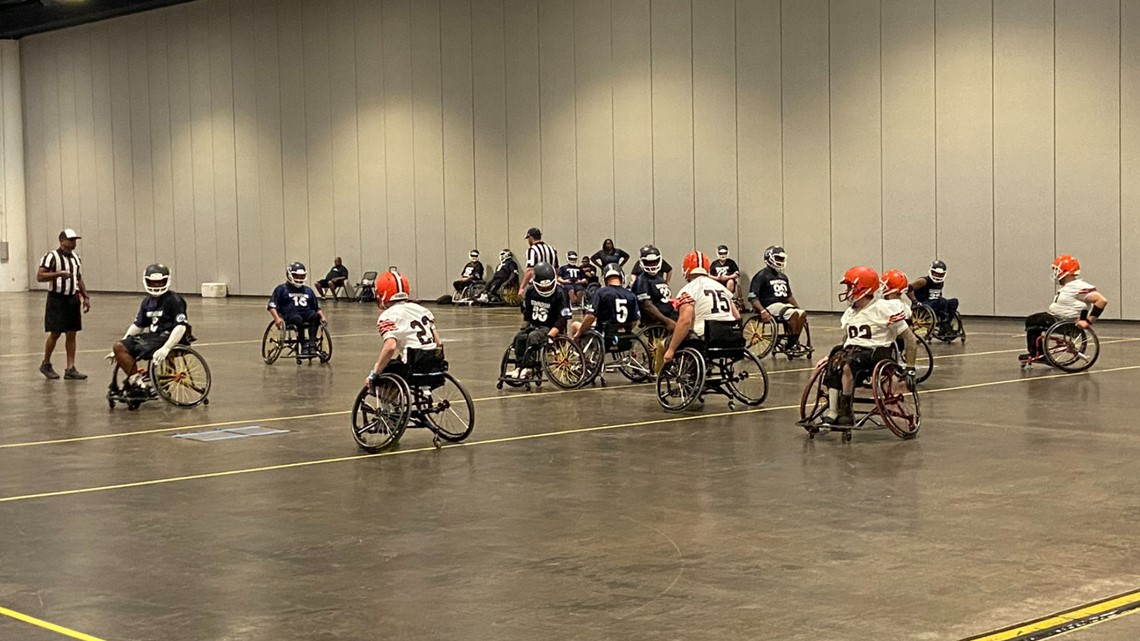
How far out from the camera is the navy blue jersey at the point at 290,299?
22.1 m

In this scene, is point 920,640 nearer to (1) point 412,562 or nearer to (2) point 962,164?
(1) point 412,562

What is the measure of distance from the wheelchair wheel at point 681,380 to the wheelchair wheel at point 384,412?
137 inches

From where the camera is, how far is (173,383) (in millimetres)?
16656

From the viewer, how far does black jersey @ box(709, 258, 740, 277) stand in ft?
95.5

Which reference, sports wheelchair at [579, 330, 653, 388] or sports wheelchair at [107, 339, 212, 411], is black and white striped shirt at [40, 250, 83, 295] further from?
sports wheelchair at [579, 330, 653, 388]

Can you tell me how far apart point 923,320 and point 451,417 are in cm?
1125

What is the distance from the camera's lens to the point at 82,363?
22.8m

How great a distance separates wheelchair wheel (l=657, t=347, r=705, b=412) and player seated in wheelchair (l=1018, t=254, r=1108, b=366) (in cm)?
558

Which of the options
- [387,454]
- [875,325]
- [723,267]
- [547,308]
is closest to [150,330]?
[547,308]

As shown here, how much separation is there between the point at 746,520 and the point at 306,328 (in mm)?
13923

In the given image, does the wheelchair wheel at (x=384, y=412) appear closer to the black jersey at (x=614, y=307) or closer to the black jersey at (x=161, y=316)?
the black jersey at (x=161, y=316)

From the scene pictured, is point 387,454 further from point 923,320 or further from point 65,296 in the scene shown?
point 923,320

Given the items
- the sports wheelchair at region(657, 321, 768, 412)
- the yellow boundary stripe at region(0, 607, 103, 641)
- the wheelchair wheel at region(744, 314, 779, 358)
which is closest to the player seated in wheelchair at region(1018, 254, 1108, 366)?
the wheelchair wheel at region(744, 314, 779, 358)

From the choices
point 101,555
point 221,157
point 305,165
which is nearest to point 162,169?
point 221,157
